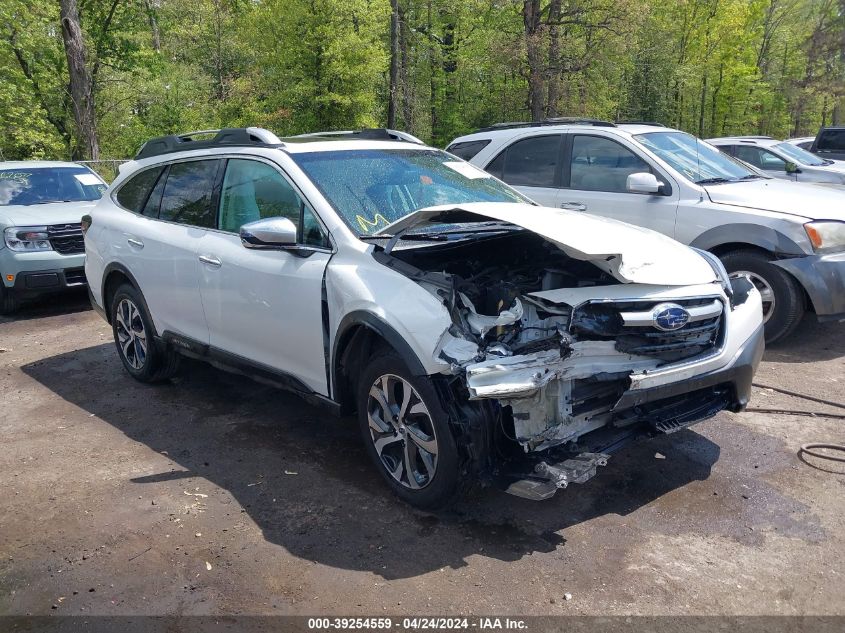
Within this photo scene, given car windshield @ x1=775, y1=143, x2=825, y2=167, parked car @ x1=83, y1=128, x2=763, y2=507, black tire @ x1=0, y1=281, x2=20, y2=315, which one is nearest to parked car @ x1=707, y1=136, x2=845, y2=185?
car windshield @ x1=775, y1=143, x2=825, y2=167

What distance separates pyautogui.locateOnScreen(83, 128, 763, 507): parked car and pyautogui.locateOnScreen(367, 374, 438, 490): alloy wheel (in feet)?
0.04

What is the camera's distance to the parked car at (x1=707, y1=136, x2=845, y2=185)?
1272 cm

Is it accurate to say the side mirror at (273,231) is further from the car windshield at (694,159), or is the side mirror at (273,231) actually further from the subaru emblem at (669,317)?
the car windshield at (694,159)

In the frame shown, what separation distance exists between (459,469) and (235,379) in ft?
10.2

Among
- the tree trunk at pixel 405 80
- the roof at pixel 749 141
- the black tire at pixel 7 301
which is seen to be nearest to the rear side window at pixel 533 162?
the black tire at pixel 7 301

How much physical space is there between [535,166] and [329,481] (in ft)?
15.5

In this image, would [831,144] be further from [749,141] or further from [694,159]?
[694,159]

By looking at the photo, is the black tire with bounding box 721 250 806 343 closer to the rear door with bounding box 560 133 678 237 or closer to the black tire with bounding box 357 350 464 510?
the rear door with bounding box 560 133 678 237

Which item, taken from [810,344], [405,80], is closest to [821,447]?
[810,344]

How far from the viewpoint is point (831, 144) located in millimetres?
16969

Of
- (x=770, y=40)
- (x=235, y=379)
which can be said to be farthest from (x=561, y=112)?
(x=235, y=379)

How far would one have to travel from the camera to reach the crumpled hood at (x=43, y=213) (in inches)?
336

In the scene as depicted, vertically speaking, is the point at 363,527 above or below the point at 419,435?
below

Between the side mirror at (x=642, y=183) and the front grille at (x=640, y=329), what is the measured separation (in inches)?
121
